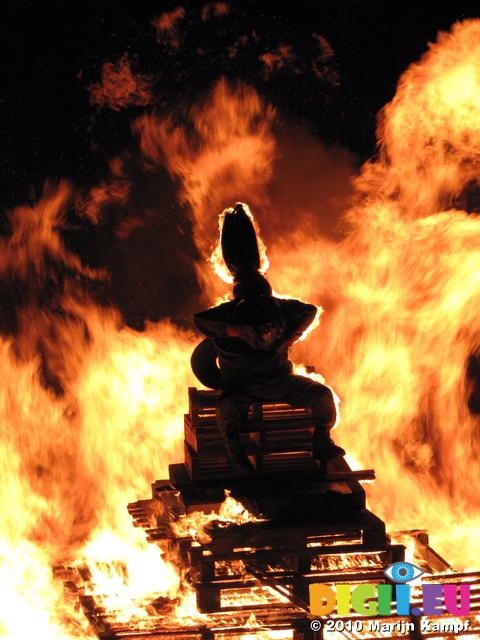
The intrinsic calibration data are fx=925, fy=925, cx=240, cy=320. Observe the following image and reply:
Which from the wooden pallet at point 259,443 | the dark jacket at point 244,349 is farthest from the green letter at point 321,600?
the dark jacket at point 244,349

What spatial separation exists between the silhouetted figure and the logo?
0.73 metres

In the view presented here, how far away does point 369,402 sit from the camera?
7609 millimetres

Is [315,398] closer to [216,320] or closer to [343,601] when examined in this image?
[216,320]

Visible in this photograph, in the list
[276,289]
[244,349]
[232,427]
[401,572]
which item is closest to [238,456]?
[232,427]

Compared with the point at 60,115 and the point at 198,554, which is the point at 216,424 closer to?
the point at 198,554

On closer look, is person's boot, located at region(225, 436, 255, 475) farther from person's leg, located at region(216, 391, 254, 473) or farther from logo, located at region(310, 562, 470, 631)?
logo, located at region(310, 562, 470, 631)

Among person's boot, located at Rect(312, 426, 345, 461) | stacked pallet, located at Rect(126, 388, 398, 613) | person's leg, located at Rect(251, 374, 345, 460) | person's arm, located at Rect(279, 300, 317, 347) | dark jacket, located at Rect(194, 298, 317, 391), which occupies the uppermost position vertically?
person's arm, located at Rect(279, 300, 317, 347)

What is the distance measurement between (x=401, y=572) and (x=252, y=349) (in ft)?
4.75

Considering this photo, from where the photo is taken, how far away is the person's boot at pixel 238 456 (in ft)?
16.3

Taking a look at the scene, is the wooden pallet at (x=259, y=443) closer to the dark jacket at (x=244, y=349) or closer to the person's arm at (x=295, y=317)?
the dark jacket at (x=244, y=349)

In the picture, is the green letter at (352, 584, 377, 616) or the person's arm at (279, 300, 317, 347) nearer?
the green letter at (352, 584, 377, 616)

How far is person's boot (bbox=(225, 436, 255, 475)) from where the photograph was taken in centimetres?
496

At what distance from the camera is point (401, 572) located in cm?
500

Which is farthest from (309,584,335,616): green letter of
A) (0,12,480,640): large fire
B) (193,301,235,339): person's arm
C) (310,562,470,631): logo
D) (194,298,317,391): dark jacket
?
(0,12,480,640): large fire
